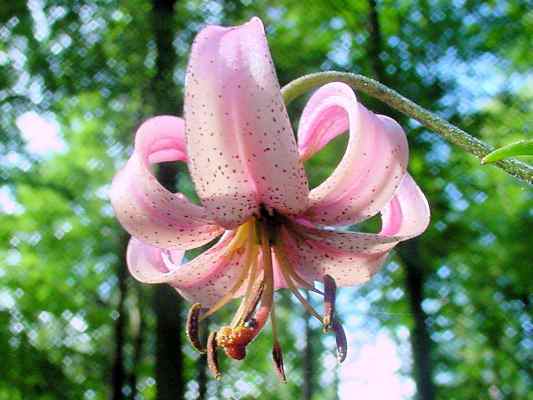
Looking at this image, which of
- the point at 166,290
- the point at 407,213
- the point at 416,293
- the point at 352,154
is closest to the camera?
the point at 352,154

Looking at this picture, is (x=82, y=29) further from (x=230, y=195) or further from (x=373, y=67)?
(x=230, y=195)

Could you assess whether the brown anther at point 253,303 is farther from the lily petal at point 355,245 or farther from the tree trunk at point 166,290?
the tree trunk at point 166,290

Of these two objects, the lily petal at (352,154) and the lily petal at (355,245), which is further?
the lily petal at (355,245)

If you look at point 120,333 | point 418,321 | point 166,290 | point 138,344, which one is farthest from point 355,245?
point 120,333

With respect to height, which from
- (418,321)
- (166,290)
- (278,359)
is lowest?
(418,321)

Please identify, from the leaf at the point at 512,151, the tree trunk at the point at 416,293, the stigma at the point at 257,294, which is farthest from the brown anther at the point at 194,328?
the tree trunk at the point at 416,293

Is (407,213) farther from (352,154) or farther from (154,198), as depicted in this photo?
(154,198)
